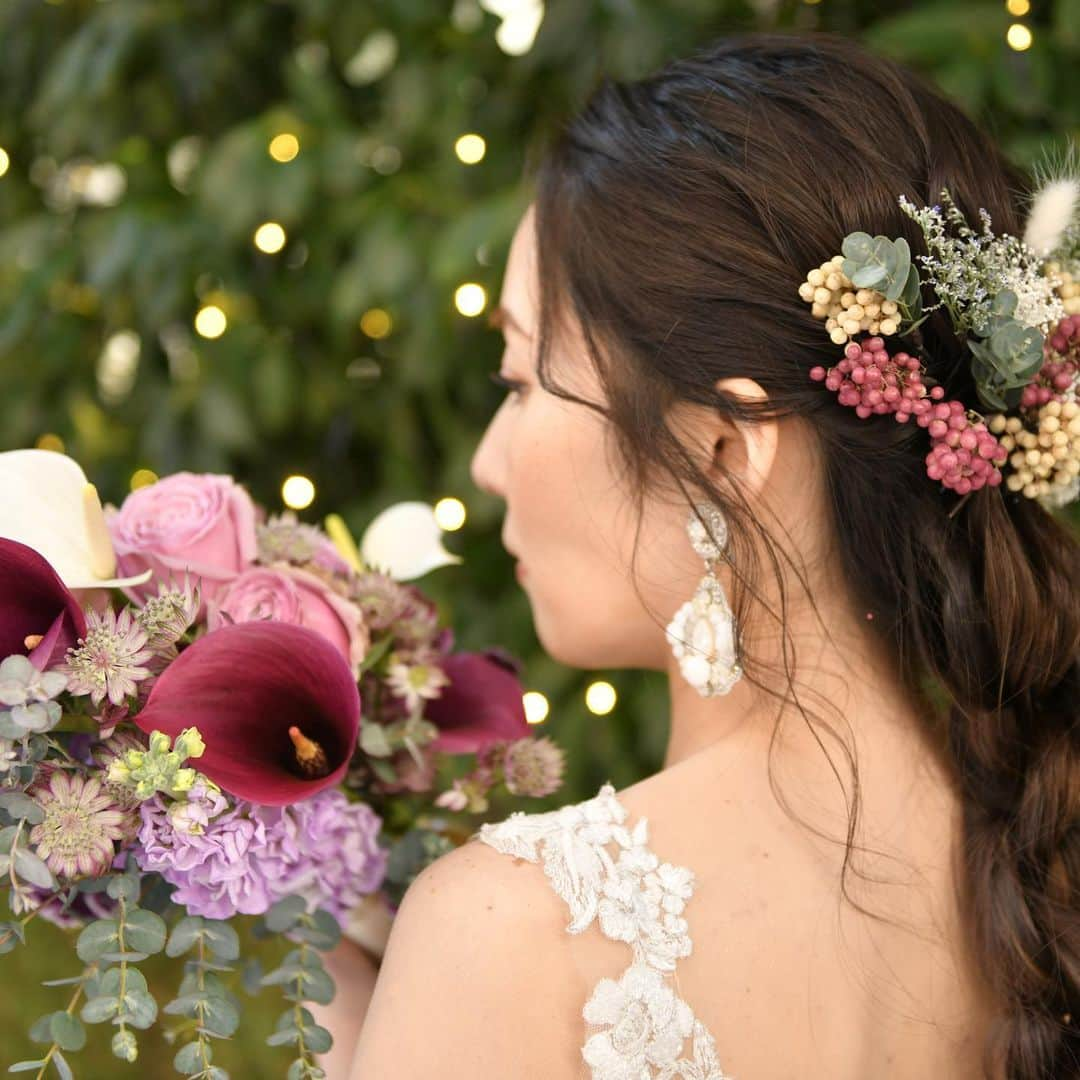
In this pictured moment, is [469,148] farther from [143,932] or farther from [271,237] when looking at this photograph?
[143,932]

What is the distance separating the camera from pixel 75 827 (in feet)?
2.41

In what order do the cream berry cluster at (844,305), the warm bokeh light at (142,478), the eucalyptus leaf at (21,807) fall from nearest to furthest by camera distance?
1. the eucalyptus leaf at (21,807)
2. the cream berry cluster at (844,305)
3. the warm bokeh light at (142,478)

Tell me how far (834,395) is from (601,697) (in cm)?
66

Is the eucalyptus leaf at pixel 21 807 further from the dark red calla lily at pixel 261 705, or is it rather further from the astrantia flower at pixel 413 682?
the astrantia flower at pixel 413 682

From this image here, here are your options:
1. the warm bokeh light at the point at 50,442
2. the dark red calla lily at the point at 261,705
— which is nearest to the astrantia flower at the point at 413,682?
the dark red calla lily at the point at 261,705

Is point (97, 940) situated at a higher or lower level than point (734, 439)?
lower

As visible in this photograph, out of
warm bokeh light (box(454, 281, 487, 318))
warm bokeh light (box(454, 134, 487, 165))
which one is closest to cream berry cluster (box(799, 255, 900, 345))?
warm bokeh light (box(454, 281, 487, 318))

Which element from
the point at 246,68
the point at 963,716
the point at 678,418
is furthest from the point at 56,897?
the point at 246,68

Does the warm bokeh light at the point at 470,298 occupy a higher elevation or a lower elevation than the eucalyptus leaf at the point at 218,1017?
higher

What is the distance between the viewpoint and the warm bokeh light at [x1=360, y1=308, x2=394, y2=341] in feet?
5.74

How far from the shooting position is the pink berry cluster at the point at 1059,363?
0.97 m

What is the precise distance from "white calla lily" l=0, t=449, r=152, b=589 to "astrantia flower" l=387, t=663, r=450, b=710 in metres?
0.23

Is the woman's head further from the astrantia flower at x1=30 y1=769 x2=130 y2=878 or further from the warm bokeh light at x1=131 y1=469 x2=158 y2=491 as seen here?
the warm bokeh light at x1=131 y1=469 x2=158 y2=491

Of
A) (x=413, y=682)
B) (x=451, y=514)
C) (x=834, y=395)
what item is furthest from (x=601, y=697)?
(x=834, y=395)
